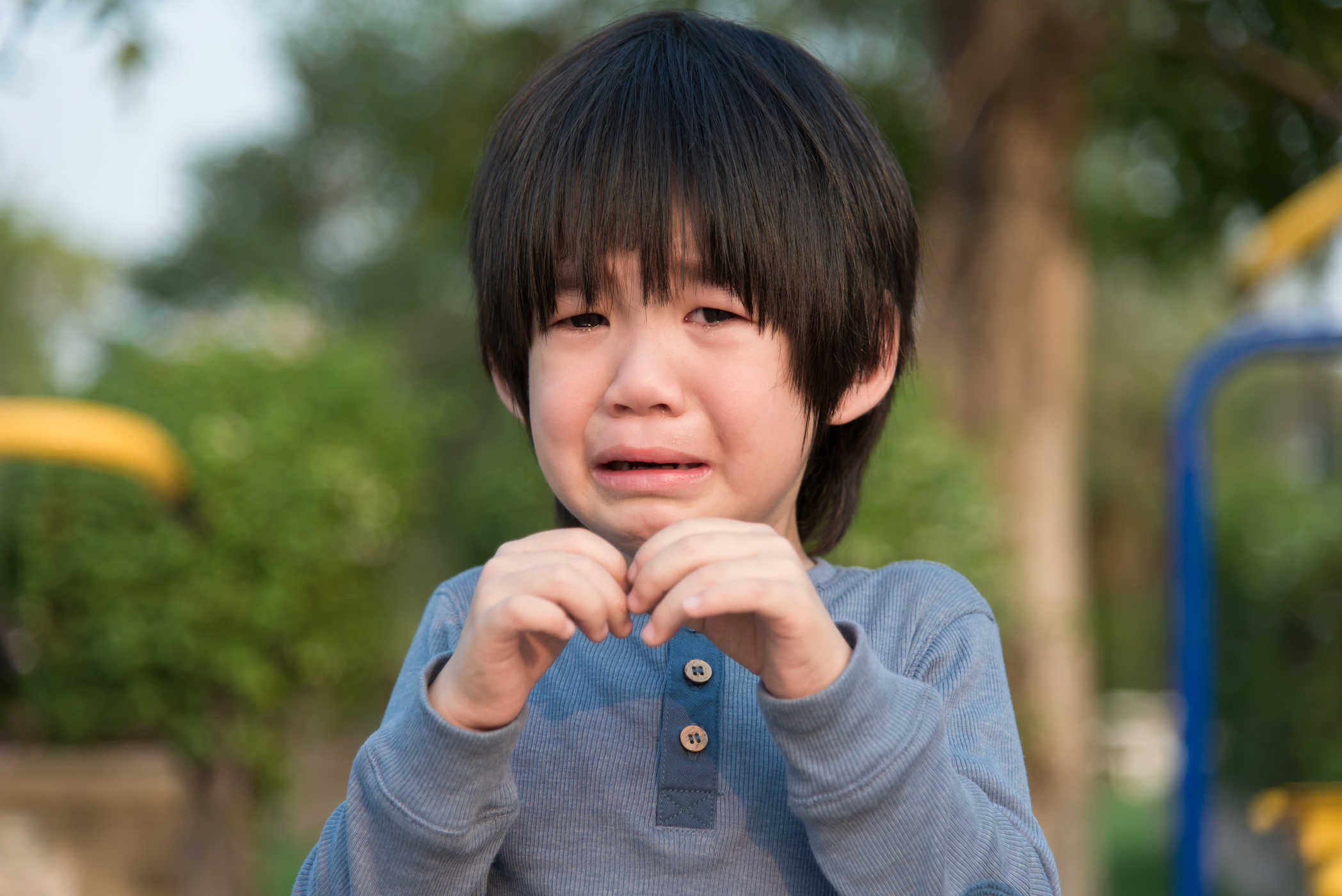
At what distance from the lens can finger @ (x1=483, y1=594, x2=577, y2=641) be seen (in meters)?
0.92

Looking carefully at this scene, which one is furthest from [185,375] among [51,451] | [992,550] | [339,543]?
[992,550]

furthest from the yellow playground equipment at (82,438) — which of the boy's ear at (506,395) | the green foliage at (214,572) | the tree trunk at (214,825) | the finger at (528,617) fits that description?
the finger at (528,617)

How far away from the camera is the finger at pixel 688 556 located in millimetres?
932

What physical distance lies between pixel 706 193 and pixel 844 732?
488 millimetres

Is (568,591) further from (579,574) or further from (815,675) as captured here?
(815,675)

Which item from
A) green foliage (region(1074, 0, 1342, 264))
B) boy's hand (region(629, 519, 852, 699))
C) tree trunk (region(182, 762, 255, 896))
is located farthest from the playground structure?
tree trunk (region(182, 762, 255, 896))

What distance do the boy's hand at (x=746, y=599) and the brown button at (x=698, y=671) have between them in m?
0.20

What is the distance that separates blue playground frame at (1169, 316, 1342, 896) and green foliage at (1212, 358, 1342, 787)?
1662 mm

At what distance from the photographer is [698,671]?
1.17m

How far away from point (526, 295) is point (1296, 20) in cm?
234

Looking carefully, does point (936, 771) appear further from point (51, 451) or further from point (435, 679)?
point (51, 451)

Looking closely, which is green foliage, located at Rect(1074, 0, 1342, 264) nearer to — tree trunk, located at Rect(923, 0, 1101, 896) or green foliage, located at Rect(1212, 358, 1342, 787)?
tree trunk, located at Rect(923, 0, 1101, 896)

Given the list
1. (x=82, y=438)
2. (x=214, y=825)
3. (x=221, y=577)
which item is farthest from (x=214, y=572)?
(x=214, y=825)

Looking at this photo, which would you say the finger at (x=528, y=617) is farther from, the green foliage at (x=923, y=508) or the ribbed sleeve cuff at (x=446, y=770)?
the green foliage at (x=923, y=508)
